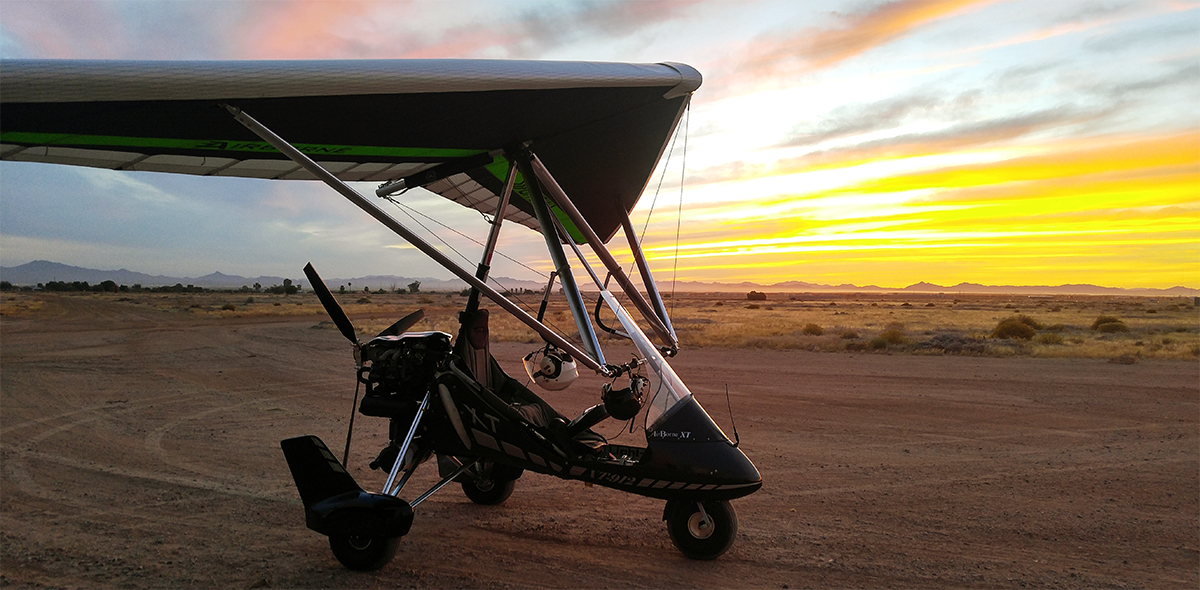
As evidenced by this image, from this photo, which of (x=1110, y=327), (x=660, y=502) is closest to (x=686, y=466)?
(x=660, y=502)

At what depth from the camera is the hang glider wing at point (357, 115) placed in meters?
3.76

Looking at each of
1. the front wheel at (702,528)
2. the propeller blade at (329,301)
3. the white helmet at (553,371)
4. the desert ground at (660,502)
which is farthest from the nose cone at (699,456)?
the propeller blade at (329,301)

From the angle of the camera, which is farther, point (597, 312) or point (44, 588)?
point (597, 312)

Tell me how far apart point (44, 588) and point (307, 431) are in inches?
212

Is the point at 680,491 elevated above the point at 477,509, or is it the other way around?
the point at 680,491

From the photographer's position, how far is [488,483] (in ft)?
20.4

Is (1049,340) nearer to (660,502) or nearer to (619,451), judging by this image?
(660,502)

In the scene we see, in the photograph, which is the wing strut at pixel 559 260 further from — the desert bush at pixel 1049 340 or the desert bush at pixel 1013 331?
the desert bush at pixel 1013 331

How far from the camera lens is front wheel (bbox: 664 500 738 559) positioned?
4.73 metres

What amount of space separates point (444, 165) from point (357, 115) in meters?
1.69

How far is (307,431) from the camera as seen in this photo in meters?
9.67

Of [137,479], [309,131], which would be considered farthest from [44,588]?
[309,131]

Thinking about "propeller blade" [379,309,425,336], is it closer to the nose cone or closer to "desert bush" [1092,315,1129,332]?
the nose cone

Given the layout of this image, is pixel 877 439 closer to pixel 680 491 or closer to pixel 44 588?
pixel 680 491
